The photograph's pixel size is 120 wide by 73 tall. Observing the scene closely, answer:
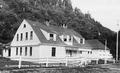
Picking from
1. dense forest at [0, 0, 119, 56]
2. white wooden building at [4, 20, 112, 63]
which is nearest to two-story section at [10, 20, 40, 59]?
white wooden building at [4, 20, 112, 63]

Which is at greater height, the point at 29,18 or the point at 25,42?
the point at 29,18

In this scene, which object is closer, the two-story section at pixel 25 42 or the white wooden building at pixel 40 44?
the white wooden building at pixel 40 44

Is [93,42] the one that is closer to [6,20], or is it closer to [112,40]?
[112,40]

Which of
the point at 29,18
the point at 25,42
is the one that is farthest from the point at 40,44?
the point at 29,18

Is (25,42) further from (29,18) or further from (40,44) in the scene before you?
(29,18)

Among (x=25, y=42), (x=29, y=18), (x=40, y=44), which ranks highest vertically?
(x=29, y=18)

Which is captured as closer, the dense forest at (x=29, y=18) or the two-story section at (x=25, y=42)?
the two-story section at (x=25, y=42)

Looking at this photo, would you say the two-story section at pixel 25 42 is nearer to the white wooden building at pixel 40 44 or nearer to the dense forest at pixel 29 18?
the white wooden building at pixel 40 44

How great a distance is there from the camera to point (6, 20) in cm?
6334

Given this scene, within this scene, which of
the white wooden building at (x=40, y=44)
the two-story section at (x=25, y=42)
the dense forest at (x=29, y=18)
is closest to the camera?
the white wooden building at (x=40, y=44)

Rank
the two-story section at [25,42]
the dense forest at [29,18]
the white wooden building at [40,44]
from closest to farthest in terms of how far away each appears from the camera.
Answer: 1. the white wooden building at [40,44]
2. the two-story section at [25,42]
3. the dense forest at [29,18]

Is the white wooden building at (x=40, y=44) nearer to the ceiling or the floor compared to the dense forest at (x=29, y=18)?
nearer to the floor

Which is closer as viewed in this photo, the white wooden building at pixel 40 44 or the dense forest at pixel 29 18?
the white wooden building at pixel 40 44

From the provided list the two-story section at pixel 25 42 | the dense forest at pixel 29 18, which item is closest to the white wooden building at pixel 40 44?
the two-story section at pixel 25 42
